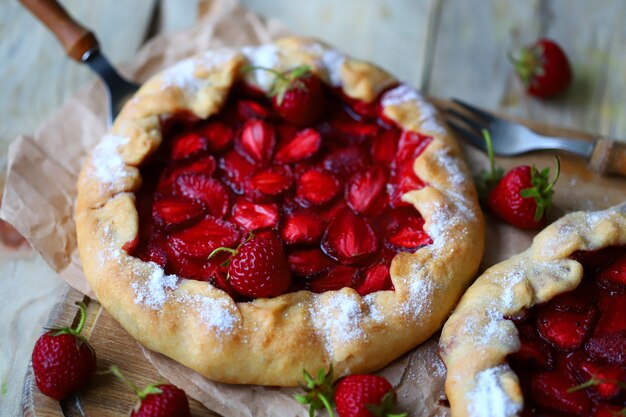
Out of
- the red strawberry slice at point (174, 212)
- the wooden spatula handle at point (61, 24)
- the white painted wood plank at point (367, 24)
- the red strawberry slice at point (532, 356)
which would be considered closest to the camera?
the red strawberry slice at point (532, 356)

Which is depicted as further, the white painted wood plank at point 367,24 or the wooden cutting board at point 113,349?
the white painted wood plank at point 367,24

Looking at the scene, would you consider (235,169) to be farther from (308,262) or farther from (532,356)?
(532,356)

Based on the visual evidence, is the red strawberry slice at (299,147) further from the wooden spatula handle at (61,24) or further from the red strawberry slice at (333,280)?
the wooden spatula handle at (61,24)

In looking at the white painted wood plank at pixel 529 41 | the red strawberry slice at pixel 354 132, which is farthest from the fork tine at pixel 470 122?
the white painted wood plank at pixel 529 41

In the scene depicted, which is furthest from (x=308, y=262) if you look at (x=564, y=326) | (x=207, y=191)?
(x=564, y=326)

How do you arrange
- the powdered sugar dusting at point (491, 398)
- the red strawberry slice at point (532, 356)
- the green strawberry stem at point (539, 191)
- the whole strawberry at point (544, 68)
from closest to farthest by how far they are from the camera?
the powdered sugar dusting at point (491, 398)
the red strawberry slice at point (532, 356)
the green strawberry stem at point (539, 191)
the whole strawberry at point (544, 68)

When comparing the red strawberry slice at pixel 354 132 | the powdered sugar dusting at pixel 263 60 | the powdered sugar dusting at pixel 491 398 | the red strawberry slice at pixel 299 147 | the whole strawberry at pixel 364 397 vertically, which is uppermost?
the powdered sugar dusting at pixel 263 60

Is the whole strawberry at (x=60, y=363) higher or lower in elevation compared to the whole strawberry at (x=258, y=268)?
higher
